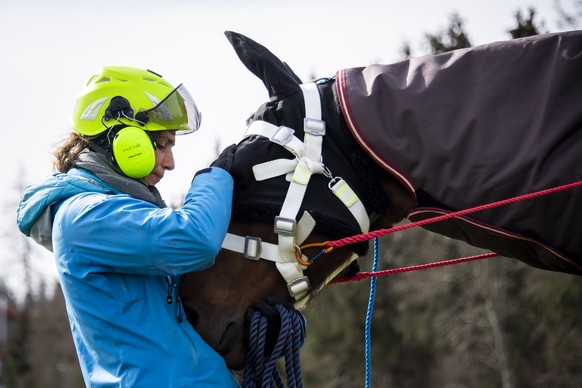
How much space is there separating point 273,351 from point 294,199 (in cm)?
60

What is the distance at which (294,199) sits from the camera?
320cm

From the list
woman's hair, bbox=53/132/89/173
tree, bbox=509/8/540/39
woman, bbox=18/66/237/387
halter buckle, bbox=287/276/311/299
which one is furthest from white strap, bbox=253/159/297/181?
tree, bbox=509/8/540/39

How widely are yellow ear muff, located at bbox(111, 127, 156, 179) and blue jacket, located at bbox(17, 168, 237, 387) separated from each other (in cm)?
17

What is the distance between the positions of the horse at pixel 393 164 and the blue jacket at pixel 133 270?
16 cm

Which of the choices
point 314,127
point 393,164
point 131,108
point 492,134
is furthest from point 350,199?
point 131,108

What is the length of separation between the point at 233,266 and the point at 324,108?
0.75 meters

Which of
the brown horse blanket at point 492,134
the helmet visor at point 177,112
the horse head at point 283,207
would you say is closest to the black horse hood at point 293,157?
the horse head at point 283,207

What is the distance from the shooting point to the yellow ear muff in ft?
10.6

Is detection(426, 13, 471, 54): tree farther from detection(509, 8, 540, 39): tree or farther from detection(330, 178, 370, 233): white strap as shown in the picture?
detection(330, 178, 370, 233): white strap

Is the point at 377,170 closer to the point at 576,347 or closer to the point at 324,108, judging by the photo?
the point at 324,108

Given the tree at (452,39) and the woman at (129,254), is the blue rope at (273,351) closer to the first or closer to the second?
the woman at (129,254)

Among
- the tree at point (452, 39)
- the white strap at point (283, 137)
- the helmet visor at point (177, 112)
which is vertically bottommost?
the tree at point (452, 39)

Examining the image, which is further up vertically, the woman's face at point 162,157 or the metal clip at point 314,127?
the metal clip at point 314,127

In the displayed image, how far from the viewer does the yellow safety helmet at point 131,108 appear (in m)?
3.30
